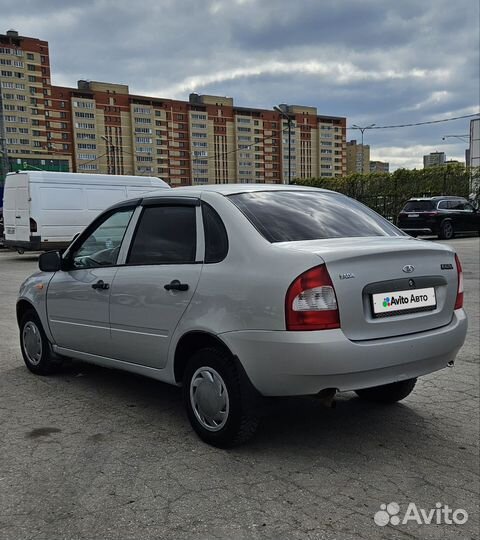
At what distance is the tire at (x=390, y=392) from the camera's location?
13.4ft

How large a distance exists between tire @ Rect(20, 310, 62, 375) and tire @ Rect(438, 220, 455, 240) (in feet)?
64.0

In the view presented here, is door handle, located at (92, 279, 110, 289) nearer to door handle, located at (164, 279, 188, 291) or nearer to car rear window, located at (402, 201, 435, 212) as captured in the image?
door handle, located at (164, 279, 188, 291)

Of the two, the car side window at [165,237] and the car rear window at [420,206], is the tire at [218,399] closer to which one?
the car side window at [165,237]

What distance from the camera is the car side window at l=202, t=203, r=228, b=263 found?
11.1 ft

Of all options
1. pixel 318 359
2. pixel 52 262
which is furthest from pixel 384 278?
pixel 52 262

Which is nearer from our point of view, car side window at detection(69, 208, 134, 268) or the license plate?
the license plate

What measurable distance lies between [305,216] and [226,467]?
164 cm

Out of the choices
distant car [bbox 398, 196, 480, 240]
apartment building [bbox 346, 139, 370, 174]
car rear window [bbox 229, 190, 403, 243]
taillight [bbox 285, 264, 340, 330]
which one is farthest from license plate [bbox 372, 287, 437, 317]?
apartment building [bbox 346, 139, 370, 174]

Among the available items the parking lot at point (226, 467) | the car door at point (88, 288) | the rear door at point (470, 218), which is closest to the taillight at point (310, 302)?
the parking lot at point (226, 467)

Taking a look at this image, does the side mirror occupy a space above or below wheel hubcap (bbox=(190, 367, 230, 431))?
above

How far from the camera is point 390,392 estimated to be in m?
4.16

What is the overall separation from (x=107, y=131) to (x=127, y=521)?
11521 cm

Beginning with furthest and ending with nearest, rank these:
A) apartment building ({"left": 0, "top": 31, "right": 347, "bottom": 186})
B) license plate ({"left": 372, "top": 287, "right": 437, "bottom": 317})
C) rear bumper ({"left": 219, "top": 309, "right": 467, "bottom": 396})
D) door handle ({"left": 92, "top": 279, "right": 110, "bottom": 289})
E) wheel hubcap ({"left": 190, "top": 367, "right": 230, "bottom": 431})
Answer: apartment building ({"left": 0, "top": 31, "right": 347, "bottom": 186}) < door handle ({"left": 92, "top": 279, "right": 110, "bottom": 289}) < wheel hubcap ({"left": 190, "top": 367, "right": 230, "bottom": 431}) < license plate ({"left": 372, "top": 287, "right": 437, "bottom": 317}) < rear bumper ({"left": 219, "top": 309, "right": 467, "bottom": 396})

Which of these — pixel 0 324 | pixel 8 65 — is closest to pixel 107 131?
pixel 8 65
